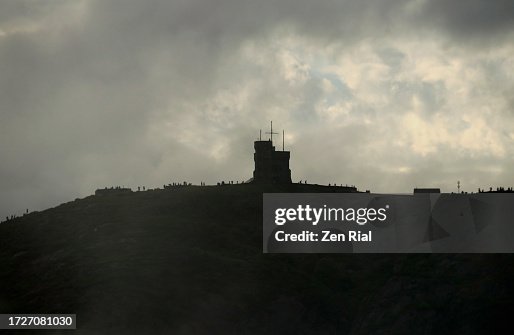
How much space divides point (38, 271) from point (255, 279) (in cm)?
3975

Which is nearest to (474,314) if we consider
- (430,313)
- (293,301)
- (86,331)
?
(430,313)

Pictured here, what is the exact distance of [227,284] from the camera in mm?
158500

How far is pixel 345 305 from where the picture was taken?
16300cm

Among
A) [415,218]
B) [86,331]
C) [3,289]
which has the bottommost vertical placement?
[86,331]

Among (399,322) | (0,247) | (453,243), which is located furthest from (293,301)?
(0,247)

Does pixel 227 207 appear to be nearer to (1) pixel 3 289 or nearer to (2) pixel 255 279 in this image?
(2) pixel 255 279

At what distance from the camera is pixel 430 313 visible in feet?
480

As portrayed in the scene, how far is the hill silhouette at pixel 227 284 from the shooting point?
144 m

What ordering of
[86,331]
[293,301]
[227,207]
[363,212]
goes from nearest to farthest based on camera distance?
[86,331] < [293,301] < [363,212] < [227,207]

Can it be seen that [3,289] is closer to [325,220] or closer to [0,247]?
[0,247]

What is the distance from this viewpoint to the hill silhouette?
144m

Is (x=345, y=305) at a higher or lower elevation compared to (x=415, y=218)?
lower

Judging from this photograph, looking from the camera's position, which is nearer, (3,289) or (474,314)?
(474,314)

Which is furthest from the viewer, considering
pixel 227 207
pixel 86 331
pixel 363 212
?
pixel 227 207
